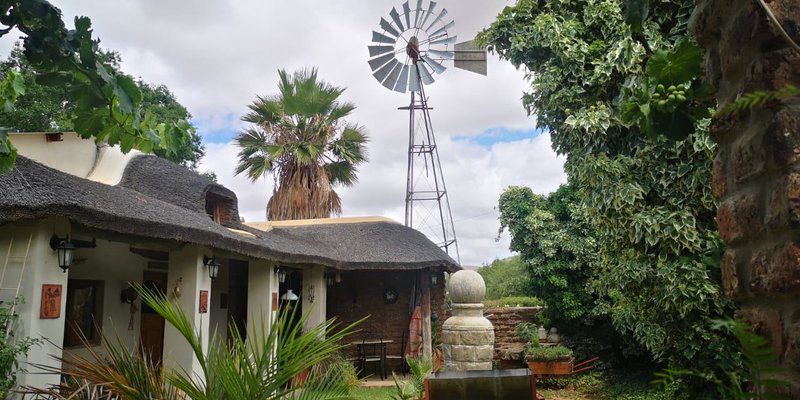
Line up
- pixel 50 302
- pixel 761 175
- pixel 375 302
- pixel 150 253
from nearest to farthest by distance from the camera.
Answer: pixel 761 175
pixel 50 302
pixel 150 253
pixel 375 302

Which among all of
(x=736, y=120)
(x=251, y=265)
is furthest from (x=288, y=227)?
(x=736, y=120)

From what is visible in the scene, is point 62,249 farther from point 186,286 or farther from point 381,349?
point 381,349

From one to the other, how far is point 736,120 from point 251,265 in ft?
30.1

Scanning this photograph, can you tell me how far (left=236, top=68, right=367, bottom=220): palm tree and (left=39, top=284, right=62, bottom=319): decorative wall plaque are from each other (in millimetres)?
10518

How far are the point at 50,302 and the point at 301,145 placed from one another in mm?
11100

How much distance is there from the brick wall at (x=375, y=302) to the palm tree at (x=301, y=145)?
9.62 feet

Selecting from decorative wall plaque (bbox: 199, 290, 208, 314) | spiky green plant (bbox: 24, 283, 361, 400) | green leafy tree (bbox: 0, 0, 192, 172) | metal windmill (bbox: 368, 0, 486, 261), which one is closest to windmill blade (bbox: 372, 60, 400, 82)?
metal windmill (bbox: 368, 0, 486, 261)

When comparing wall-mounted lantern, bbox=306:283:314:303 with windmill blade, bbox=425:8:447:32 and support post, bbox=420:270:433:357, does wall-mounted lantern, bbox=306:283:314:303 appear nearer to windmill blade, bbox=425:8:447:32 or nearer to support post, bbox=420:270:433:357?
support post, bbox=420:270:433:357

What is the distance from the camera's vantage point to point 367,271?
13.7 meters

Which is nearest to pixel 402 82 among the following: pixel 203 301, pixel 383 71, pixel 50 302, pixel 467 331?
pixel 383 71

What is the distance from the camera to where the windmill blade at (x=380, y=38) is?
15.0m

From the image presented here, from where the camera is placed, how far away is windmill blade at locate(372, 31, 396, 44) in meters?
15.0

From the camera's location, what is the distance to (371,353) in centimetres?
1297

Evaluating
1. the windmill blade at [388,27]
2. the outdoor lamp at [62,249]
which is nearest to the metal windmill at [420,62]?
the windmill blade at [388,27]
